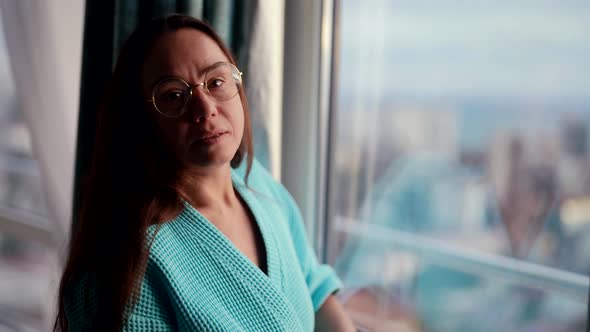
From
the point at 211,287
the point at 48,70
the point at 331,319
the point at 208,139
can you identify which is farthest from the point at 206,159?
the point at 48,70

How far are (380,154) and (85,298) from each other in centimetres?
104

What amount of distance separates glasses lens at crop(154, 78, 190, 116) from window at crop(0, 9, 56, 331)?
1146mm

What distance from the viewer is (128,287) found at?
30.5 inches

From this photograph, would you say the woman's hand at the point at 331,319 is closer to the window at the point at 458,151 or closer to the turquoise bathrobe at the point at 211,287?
the turquoise bathrobe at the point at 211,287

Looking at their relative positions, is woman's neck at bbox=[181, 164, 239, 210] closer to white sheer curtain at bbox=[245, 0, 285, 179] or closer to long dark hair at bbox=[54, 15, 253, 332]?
long dark hair at bbox=[54, 15, 253, 332]

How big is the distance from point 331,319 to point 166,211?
0.44m

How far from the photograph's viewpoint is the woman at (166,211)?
0.80 metres

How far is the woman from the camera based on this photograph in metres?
0.80

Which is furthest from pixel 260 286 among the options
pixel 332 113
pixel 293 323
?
pixel 332 113

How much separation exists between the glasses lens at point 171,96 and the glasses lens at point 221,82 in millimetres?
43

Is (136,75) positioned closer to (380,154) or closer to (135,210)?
(135,210)

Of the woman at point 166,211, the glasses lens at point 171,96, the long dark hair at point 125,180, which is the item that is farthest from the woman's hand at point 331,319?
the glasses lens at point 171,96

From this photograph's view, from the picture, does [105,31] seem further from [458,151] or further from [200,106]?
[458,151]

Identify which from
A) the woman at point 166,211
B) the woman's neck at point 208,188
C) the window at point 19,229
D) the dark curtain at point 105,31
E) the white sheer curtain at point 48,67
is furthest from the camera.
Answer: the window at point 19,229
